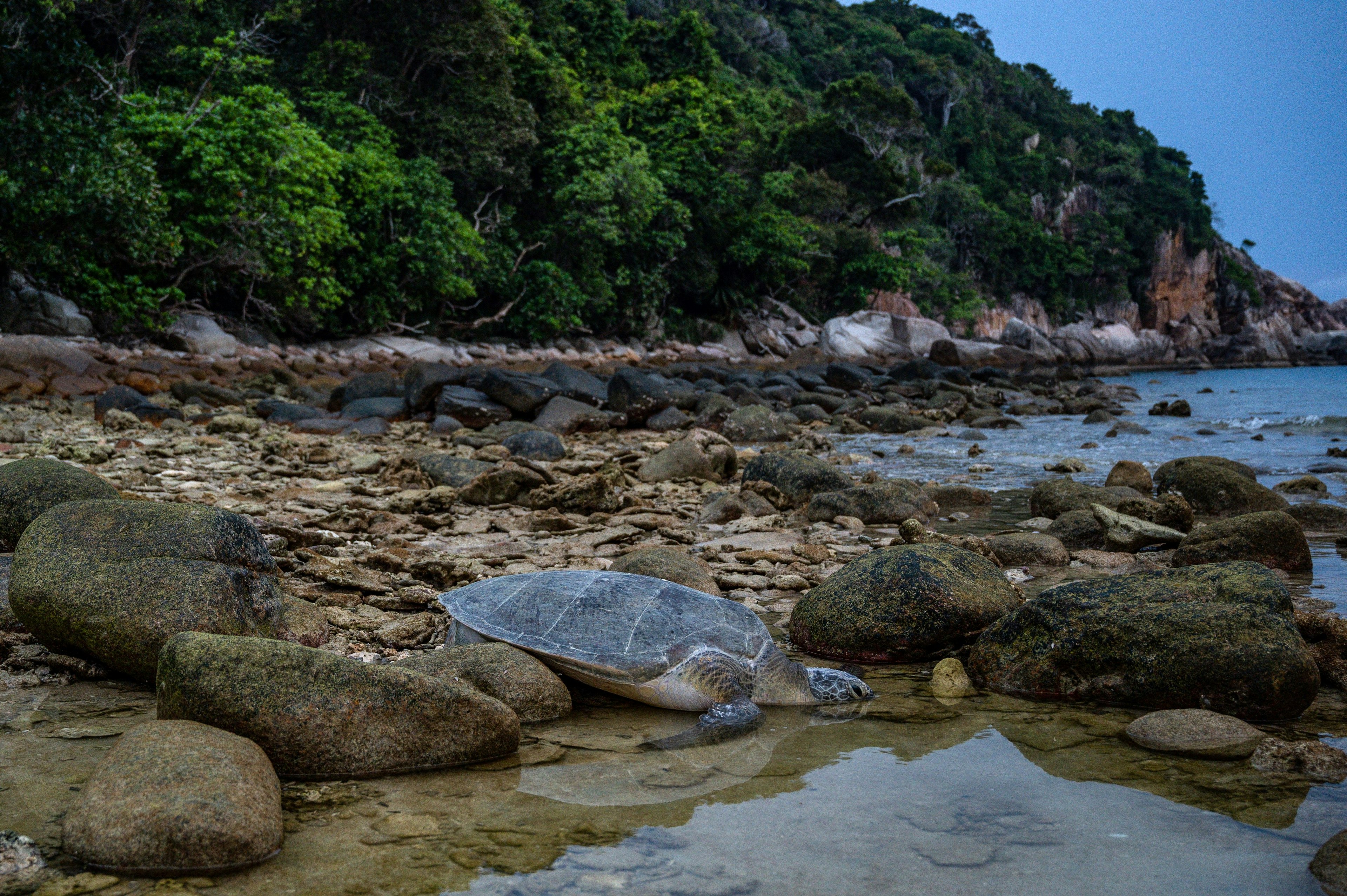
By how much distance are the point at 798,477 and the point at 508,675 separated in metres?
5.68

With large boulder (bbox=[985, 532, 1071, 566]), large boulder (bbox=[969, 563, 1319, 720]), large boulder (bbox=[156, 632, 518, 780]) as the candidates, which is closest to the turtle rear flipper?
large boulder (bbox=[156, 632, 518, 780])

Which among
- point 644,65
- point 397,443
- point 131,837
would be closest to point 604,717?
point 131,837

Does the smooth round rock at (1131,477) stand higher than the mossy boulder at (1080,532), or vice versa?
the smooth round rock at (1131,477)

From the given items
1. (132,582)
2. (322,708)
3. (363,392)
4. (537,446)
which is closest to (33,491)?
(132,582)

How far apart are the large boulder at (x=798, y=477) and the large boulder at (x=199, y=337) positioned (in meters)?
17.9

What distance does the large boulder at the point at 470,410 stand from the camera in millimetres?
14758

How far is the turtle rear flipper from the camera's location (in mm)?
3381

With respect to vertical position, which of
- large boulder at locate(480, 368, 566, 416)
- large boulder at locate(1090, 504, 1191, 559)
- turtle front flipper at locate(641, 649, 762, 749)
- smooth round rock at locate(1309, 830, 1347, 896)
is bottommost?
turtle front flipper at locate(641, 649, 762, 749)

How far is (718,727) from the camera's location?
349 centimetres

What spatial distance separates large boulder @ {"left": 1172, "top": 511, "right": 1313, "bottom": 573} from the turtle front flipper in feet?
12.1

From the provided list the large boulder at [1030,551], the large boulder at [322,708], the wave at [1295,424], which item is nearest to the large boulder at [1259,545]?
the large boulder at [1030,551]

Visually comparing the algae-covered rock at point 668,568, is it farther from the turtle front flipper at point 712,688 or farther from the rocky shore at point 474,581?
the turtle front flipper at point 712,688

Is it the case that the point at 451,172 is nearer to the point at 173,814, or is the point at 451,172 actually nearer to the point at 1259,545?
the point at 1259,545

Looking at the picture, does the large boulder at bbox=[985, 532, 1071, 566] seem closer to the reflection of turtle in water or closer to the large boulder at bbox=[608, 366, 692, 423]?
the reflection of turtle in water
